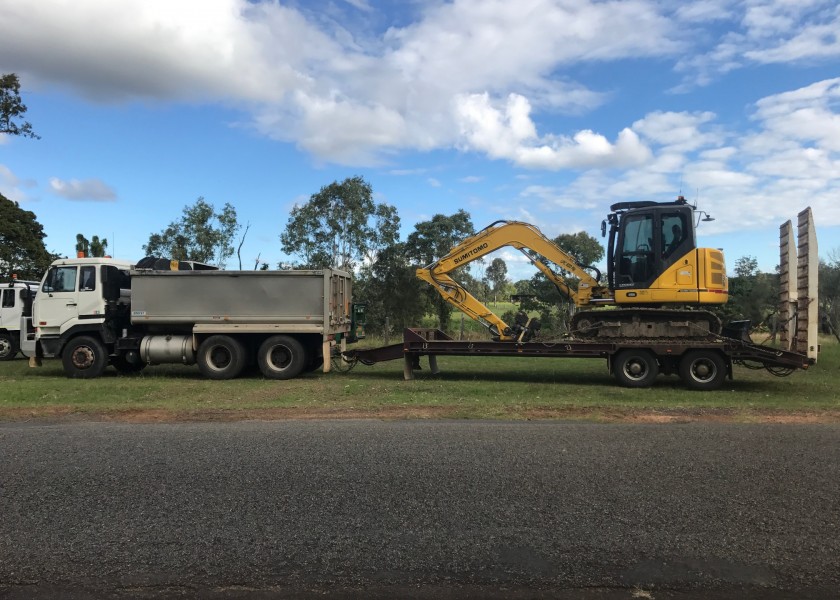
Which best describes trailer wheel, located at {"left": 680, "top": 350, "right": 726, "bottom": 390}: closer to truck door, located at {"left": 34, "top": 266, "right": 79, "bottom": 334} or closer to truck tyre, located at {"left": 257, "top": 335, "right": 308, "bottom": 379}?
truck tyre, located at {"left": 257, "top": 335, "right": 308, "bottom": 379}

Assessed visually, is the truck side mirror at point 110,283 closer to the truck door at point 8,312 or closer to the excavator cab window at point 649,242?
the truck door at point 8,312

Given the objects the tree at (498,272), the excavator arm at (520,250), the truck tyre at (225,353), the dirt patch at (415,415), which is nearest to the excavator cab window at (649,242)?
the excavator arm at (520,250)

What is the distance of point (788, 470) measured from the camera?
5988 millimetres

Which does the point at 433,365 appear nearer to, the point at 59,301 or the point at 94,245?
the point at 59,301

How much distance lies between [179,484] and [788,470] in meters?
5.80

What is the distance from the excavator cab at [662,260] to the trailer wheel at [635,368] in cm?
119

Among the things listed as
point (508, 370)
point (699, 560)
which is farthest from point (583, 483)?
point (508, 370)

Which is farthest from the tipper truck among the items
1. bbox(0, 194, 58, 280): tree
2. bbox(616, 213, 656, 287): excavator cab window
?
bbox(0, 194, 58, 280): tree

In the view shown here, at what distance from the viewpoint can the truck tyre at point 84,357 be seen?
15.8 meters

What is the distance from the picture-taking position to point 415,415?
9477 mm

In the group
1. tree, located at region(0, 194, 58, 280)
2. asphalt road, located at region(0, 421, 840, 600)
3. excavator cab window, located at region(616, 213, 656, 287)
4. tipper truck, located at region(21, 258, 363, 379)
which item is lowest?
asphalt road, located at region(0, 421, 840, 600)

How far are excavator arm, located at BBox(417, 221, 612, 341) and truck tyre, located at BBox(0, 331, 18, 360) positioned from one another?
14983mm

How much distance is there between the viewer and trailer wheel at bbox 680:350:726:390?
1361 cm

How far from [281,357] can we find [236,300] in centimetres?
183
